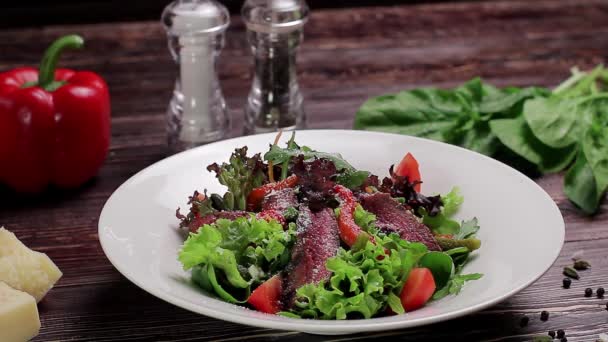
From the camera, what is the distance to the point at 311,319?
1.85 meters

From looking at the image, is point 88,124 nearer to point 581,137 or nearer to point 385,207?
point 385,207

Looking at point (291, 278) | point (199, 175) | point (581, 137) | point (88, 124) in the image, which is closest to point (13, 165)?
point (88, 124)

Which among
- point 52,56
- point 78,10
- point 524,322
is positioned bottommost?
point 78,10

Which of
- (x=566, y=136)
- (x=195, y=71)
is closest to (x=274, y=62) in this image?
(x=195, y=71)

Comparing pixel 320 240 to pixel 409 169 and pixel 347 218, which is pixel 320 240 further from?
pixel 409 169

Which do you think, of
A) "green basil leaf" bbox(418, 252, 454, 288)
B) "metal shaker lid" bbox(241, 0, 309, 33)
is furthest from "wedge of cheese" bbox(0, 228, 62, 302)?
"metal shaker lid" bbox(241, 0, 309, 33)

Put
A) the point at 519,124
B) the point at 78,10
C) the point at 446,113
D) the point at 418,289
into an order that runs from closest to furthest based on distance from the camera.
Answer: the point at 418,289, the point at 519,124, the point at 446,113, the point at 78,10

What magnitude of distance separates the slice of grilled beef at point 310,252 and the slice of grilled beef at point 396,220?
14 cm

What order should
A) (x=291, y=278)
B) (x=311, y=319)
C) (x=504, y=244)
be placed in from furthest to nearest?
(x=504, y=244)
(x=291, y=278)
(x=311, y=319)

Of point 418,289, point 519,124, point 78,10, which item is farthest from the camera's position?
point 78,10

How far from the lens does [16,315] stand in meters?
1.98

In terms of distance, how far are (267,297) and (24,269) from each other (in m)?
0.63

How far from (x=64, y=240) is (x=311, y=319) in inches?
39.3

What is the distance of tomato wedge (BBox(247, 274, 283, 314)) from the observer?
→ 1.96m
